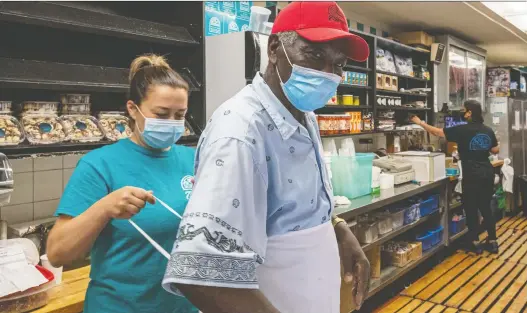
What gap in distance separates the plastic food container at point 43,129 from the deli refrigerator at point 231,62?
100 centimetres

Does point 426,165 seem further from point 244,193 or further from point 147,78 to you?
point 244,193

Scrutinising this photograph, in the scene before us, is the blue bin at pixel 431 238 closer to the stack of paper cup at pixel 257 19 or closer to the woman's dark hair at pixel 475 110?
the woman's dark hair at pixel 475 110

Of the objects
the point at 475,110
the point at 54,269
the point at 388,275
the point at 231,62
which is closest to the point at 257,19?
the point at 231,62

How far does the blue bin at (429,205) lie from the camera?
4762 mm

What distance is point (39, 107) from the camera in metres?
2.32

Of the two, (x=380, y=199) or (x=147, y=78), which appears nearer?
(x=147, y=78)

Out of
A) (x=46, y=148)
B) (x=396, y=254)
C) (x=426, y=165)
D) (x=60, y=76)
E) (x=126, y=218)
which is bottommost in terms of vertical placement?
(x=396, y=254)

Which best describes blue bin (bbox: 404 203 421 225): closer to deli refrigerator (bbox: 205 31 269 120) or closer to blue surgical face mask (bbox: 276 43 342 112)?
deli refrigerator (bbox: 205 31 269 120)

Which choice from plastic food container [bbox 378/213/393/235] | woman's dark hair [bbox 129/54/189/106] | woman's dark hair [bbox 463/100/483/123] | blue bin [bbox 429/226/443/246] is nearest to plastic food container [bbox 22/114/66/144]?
woman's dark hair [bbox 129/54/189/106]

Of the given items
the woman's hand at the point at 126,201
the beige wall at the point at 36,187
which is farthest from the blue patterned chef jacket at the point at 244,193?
the beige wall at the point at 36,187

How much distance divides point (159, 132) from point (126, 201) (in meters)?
0.42

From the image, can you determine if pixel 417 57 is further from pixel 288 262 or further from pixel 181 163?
pixel 288 262

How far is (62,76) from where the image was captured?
235 centimetres

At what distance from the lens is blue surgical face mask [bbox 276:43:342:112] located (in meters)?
1.11
